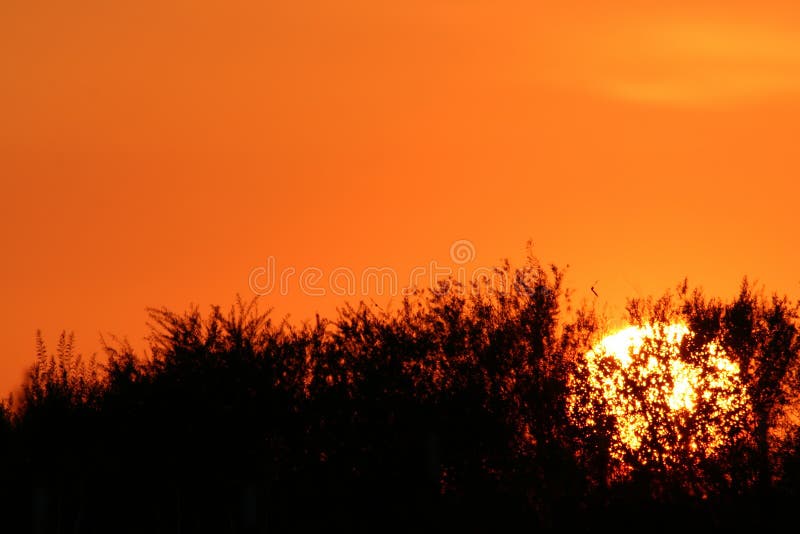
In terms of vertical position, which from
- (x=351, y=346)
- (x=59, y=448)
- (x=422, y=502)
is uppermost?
(x=351, y=346)

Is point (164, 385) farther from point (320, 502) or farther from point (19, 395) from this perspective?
point (19, 395)

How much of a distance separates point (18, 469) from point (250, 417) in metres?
12.4

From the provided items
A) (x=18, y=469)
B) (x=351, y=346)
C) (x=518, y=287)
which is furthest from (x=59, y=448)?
(x=518, y=287)

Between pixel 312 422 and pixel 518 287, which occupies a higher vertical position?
pixel 518 287

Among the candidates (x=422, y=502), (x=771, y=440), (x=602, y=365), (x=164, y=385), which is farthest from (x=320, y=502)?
(x=771, y=440)

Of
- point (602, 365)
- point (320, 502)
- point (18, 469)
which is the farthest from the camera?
point (18, 469)

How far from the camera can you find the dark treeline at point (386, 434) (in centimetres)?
3919

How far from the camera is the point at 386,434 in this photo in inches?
1737

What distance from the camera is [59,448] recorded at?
4578 centimetres

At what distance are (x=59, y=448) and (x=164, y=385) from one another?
727cm

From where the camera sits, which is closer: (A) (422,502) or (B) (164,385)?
(B) (164,385)

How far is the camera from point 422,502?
43.9 m

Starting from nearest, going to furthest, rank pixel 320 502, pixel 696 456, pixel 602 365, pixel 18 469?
pixel 696 456 < pixel 602 365 < pixel 320 502 < pixel 18 469

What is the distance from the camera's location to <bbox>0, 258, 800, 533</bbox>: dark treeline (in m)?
39.2
